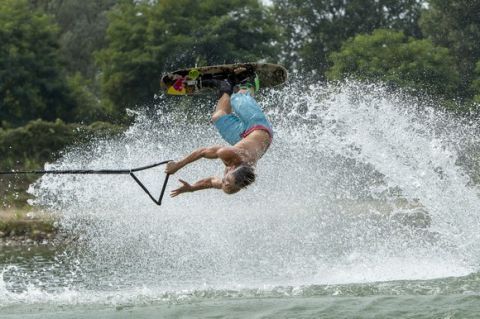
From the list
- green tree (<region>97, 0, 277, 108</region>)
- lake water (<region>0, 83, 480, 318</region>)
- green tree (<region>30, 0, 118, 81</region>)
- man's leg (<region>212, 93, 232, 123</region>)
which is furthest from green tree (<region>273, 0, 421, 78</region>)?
man's leg (<region>212, 93, 232, 123</region>)

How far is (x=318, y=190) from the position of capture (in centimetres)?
1962

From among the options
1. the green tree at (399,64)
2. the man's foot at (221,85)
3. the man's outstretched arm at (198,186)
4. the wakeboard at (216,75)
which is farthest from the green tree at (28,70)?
the man's outstretched arm at (198,186)

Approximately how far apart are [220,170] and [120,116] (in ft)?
73.1

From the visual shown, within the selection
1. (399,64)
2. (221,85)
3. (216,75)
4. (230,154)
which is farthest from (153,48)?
(230,154)

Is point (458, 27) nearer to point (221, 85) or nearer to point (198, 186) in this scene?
point (221, 85)

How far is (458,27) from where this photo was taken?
129 feet

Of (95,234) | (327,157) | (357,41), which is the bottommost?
(95,234)

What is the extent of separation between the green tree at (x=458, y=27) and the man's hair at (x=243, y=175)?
27.1 m

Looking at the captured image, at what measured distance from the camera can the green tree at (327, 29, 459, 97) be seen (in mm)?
32344

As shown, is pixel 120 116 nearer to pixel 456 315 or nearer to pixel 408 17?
pixel 408 17

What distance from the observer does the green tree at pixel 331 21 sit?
49.7 m

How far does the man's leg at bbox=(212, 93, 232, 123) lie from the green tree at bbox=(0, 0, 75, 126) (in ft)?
95.0

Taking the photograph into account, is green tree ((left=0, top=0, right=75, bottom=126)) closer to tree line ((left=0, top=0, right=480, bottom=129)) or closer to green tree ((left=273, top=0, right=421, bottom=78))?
tree line ((left=0, top=0, right=480, bottom=129))

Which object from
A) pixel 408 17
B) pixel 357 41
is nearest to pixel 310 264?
pixel 357 41
